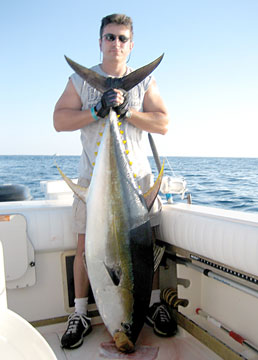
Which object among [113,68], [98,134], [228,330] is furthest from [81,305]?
[113,68]

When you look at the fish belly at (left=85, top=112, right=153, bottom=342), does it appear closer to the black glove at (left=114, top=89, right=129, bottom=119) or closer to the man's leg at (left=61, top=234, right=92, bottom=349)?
the black glove at (left=114, top=89, right=129, bottom=119)

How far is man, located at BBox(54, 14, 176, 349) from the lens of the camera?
7.12ft

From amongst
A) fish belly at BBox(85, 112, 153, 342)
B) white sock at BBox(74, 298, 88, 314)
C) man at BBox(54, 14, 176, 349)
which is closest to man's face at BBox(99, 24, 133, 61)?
man at BBox(54, 14, 176, 349)

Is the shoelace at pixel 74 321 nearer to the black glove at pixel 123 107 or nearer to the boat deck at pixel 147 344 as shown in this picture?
the boat deck at pixel 147 344

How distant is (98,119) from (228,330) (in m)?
1.45

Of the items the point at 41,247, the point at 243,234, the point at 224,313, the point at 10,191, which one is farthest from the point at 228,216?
the point at 10,191

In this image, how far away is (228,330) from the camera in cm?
207

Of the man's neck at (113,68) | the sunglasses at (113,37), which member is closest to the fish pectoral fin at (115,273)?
the man's neck at (113,68)

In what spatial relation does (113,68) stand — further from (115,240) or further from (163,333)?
(163,333)

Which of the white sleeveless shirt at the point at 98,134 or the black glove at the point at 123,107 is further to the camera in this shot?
the white sleeveless shirt at the point at 98,134

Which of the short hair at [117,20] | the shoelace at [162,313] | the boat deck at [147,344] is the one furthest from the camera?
the shoelace at [162,313]

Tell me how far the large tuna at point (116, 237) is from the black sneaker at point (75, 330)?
30 centimetres

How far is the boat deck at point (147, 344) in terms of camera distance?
200cm

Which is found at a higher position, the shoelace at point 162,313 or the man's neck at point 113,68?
the man's neck at point 113,68
